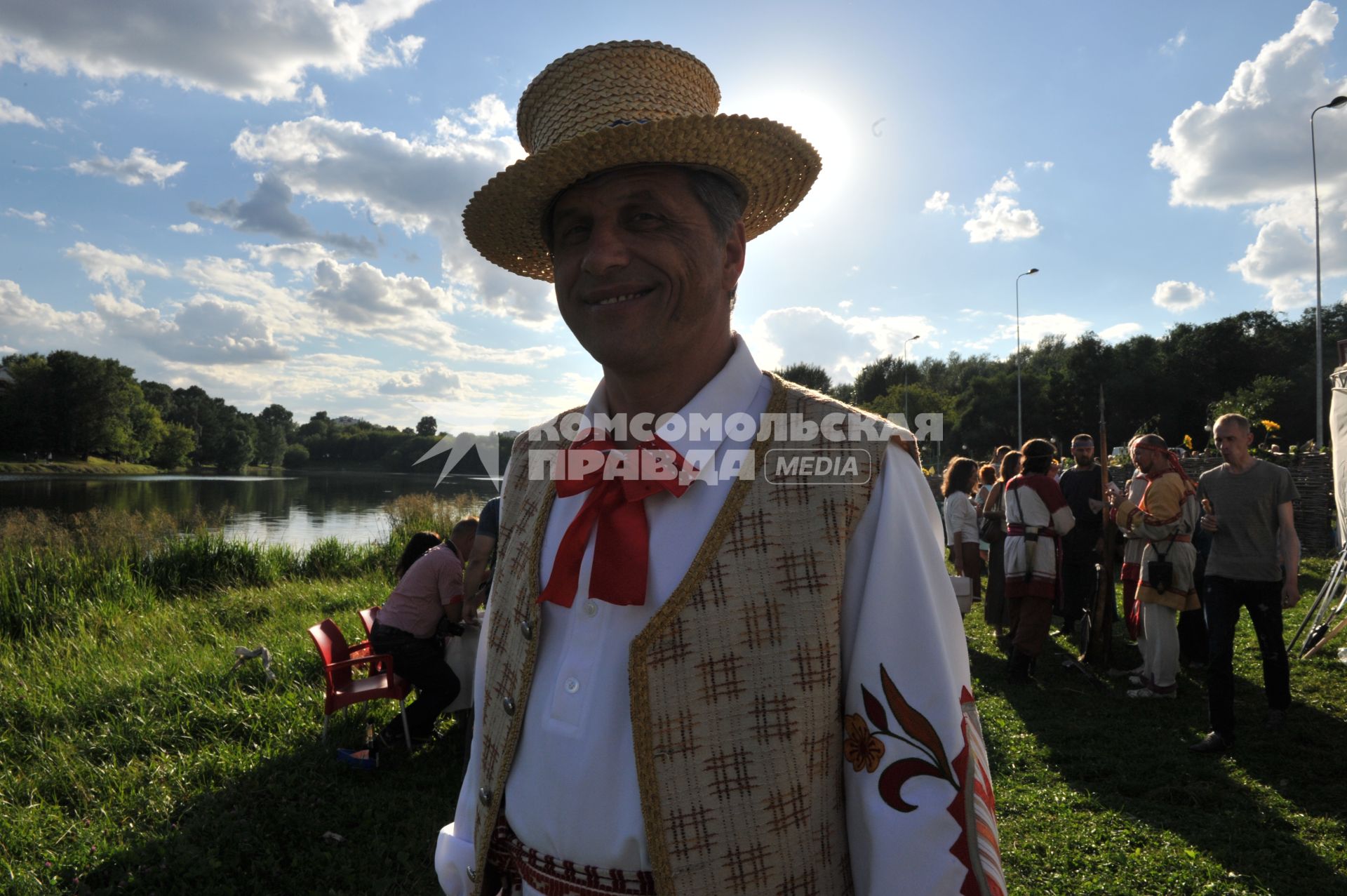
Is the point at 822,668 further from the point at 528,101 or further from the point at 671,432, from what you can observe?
the point at 528,101

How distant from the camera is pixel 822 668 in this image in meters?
1.08

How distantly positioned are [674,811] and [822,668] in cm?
29

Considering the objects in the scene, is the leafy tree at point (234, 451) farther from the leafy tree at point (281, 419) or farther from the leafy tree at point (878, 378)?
the leafy tree at point (878, 378)

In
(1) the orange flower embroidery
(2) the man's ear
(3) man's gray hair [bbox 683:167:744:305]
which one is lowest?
(1) the orange flower embroidery

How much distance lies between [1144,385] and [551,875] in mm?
56881

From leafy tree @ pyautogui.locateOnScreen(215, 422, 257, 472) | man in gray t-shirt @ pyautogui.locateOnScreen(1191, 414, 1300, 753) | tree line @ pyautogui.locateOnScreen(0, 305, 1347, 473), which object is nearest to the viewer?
man in gray t-shirt @ pyautogui.locateOnScreen(1191, 414, 1300, 753)

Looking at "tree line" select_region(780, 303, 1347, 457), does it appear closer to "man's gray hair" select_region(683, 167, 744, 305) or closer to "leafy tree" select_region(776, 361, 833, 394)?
"leafy tree" select_region(776, 361, 833, 394)

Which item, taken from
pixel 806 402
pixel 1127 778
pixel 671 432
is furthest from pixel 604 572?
pixel 1127 778

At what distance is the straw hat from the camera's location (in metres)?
1.35

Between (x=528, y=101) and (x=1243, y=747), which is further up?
(x=528, y=101)

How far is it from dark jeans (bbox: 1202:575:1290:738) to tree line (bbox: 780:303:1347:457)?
41611 mm

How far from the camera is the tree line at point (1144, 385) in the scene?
4697cm

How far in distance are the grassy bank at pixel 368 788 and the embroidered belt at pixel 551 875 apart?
8.43 ft

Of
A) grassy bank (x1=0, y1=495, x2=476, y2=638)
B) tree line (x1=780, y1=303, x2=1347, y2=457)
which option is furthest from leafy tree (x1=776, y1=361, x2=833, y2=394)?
grassy bank (x1=0, y1=495, x2=476, y2=638)
